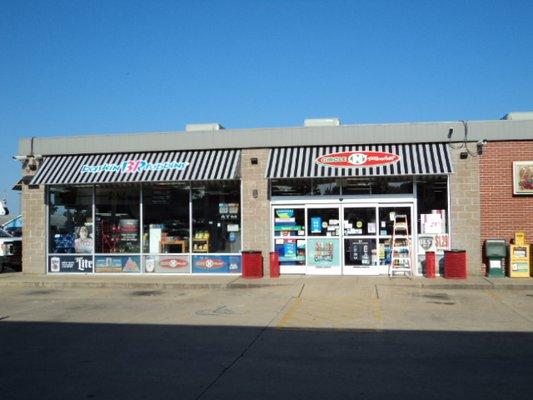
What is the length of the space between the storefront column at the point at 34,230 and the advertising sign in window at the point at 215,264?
5.30 meters

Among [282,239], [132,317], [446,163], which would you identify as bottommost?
[132,317]

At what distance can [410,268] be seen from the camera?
725 inches

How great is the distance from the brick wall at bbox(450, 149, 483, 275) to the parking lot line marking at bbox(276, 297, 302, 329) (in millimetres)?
6208

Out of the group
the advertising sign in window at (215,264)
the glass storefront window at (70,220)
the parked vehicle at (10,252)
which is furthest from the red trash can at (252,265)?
the parked vehicle at (10,252)

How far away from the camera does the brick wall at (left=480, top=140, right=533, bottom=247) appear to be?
18.0 metres

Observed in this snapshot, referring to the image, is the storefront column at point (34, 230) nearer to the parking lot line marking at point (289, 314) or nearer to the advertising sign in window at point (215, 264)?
the advertising sign in window at point (215, 264)

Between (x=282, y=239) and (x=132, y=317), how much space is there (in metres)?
7.69

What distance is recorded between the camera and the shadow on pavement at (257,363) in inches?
267

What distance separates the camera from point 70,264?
20562 mm

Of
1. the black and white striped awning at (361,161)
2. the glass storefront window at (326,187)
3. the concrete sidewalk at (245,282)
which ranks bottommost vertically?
the concrete sidewalk at (245,282)

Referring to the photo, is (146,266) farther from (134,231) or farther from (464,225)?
(464,225)

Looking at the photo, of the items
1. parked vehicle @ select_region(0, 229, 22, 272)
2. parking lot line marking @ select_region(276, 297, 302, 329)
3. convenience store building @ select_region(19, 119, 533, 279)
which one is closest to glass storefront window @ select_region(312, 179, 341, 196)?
convenience store building @ select_region(19, 119, 533, 279)

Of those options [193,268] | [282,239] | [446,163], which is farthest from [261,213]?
[446,163]

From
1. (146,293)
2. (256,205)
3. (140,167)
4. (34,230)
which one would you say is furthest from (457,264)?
(34,230)
